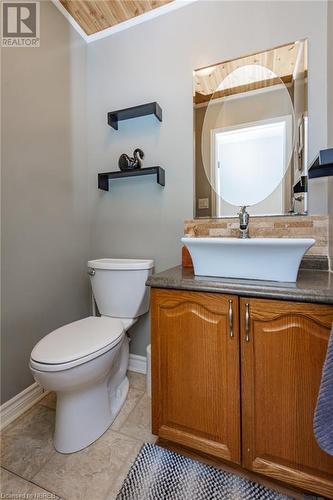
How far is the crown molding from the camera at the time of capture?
1.46 m

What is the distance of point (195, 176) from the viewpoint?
1.45m

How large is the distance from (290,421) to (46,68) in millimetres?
2139

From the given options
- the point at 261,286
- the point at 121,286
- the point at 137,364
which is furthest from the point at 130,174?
the point at 137,364

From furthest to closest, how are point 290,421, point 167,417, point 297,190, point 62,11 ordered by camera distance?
point 62,11 < point 297,190 < point 167,417 < point 290,421

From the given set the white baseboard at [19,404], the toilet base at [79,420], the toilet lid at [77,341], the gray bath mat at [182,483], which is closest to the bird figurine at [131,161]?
the toilet lid at [77,341]

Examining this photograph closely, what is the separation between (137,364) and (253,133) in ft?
5.44

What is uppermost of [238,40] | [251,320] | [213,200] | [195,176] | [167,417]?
[238,40]

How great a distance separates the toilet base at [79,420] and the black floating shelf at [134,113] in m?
1.59

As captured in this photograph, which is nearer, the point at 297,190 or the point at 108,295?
the point at 297,190

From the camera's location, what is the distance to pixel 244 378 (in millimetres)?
862

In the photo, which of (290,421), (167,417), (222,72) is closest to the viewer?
(290,421)

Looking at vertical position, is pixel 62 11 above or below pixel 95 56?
above

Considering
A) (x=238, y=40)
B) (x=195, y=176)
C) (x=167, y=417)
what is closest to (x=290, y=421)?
(x=167, y=417)

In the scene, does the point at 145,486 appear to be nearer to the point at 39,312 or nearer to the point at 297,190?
the point at 39,312
